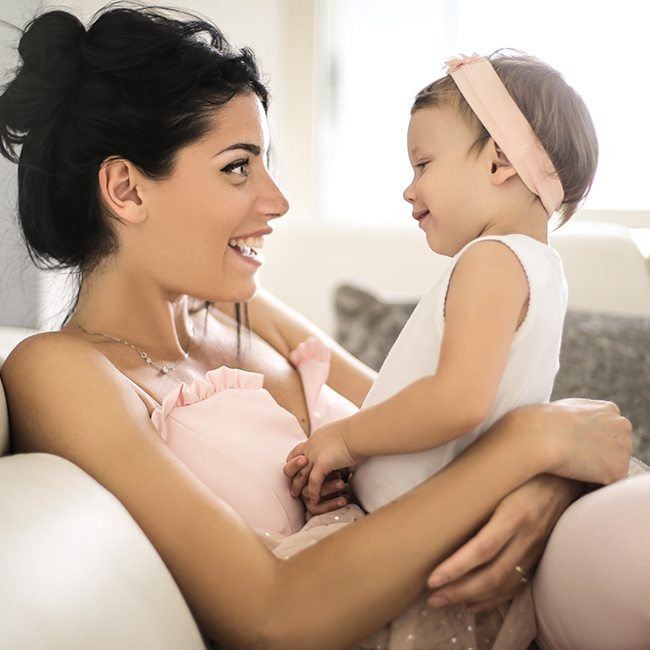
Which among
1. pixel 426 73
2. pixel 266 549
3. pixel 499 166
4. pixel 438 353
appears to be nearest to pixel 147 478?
pixel 266 549

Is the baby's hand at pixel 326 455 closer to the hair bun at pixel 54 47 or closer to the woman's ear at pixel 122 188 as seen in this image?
the woman's ear at pixel 122 188

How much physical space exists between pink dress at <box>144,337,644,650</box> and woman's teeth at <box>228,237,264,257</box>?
8.5 inches

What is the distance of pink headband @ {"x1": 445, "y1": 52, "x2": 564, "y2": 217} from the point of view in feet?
4.32

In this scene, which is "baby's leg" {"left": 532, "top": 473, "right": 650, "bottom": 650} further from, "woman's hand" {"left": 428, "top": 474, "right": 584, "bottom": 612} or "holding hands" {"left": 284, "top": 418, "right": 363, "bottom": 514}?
"holding hands" {"left": 284, "top": 418, "right": 363, "bottom": 514}

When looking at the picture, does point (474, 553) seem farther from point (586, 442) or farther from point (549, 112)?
point (549, 112)

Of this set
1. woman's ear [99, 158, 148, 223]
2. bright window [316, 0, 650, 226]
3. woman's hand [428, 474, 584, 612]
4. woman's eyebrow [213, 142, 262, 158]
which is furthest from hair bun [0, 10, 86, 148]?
bright window [316, 0, 650, 226]

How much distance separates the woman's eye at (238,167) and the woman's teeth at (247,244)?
4.3 inches

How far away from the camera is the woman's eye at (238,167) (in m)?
1.53

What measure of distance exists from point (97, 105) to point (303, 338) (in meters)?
0.61

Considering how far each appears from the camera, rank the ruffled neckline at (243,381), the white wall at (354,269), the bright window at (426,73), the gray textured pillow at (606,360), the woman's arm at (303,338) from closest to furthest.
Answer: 1. the ruffled neckline at (243,381)
2. the woman's arm at (303,338)
3. the gray textured pillow at (606,360)
4. the white wall at (354,269)
5. the bright window at (426,73)

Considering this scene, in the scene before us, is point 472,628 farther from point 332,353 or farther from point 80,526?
point 332,353

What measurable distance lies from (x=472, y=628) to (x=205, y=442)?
45 cm

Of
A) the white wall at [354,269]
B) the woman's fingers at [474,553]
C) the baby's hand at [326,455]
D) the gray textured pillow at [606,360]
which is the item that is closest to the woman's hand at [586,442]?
the woman's fingers at [474,553]

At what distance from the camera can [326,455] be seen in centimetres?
129
